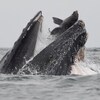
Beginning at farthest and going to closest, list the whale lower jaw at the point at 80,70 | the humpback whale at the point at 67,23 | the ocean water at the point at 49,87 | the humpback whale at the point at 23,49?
1. the humpback whale at the point at 67,23
2. the whale lower jaw at the point at 80,70
3. the humpback whale at the point at 23,49
4. the ocean water at the point at 49,87

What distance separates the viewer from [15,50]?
12.2 m

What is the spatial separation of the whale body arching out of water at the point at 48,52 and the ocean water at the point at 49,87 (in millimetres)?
238

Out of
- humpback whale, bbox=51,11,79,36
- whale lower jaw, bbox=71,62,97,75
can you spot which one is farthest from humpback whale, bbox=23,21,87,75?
humpback whale, bbox=51,11,79,36

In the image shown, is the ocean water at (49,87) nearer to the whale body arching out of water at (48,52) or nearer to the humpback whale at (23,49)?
the whale body arching out of water at (48,52)

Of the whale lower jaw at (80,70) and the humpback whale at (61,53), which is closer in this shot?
the humpback whale at (61,53)

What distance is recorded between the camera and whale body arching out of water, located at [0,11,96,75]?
1202 centimetres

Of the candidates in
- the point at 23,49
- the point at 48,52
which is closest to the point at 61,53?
the point at 48,52

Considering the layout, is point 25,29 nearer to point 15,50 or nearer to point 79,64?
point 15,50

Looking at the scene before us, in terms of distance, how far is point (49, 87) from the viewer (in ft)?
38.9

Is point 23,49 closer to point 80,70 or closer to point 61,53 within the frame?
point 61,53

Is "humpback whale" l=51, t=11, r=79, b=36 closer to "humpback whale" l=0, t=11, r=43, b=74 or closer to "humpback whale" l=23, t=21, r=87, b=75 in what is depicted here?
"humpback whale" l=23, t=21, r=87, b=75

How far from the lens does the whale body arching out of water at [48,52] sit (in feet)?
39.4

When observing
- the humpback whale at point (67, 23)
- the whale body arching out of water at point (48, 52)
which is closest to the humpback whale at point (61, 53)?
the whale body arching out of water at point (48, 52)

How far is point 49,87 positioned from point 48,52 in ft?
2.79
